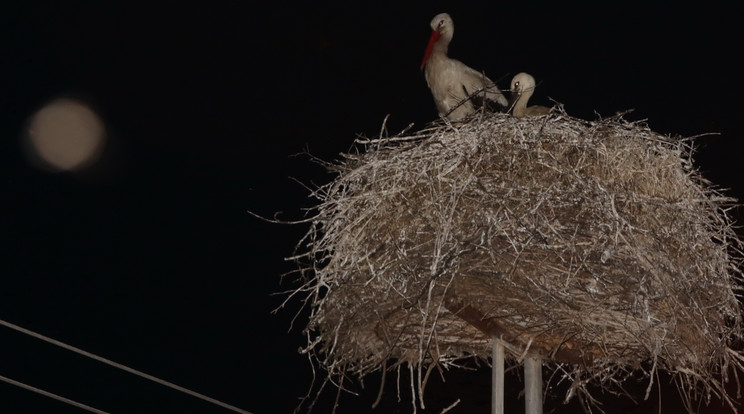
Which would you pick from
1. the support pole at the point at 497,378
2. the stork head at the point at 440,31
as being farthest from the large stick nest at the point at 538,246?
the stork head at the point at 440,31

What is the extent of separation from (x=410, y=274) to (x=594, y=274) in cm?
32

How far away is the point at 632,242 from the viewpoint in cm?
182

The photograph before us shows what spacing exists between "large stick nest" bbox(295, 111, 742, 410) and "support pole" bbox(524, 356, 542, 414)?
3 cm

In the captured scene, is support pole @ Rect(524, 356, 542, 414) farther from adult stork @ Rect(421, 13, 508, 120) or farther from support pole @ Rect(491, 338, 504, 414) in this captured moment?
adult stork @ Rect(421, 13, 508, 120)

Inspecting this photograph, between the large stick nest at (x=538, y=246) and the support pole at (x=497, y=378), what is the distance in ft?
0.07

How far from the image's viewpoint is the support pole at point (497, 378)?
2.00 meters

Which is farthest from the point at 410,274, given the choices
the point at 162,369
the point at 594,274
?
the point at 162,369

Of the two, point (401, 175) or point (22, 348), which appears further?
point (22, 348)

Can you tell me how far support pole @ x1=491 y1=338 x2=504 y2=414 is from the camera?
200cm

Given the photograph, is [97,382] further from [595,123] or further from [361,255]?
[595,123]

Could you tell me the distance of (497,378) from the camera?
201 cm

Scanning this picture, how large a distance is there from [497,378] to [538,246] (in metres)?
0.35

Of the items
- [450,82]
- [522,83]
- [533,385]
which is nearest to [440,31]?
[450,82]

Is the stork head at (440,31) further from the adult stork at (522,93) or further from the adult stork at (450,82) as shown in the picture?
the adult stork at (522,93)
